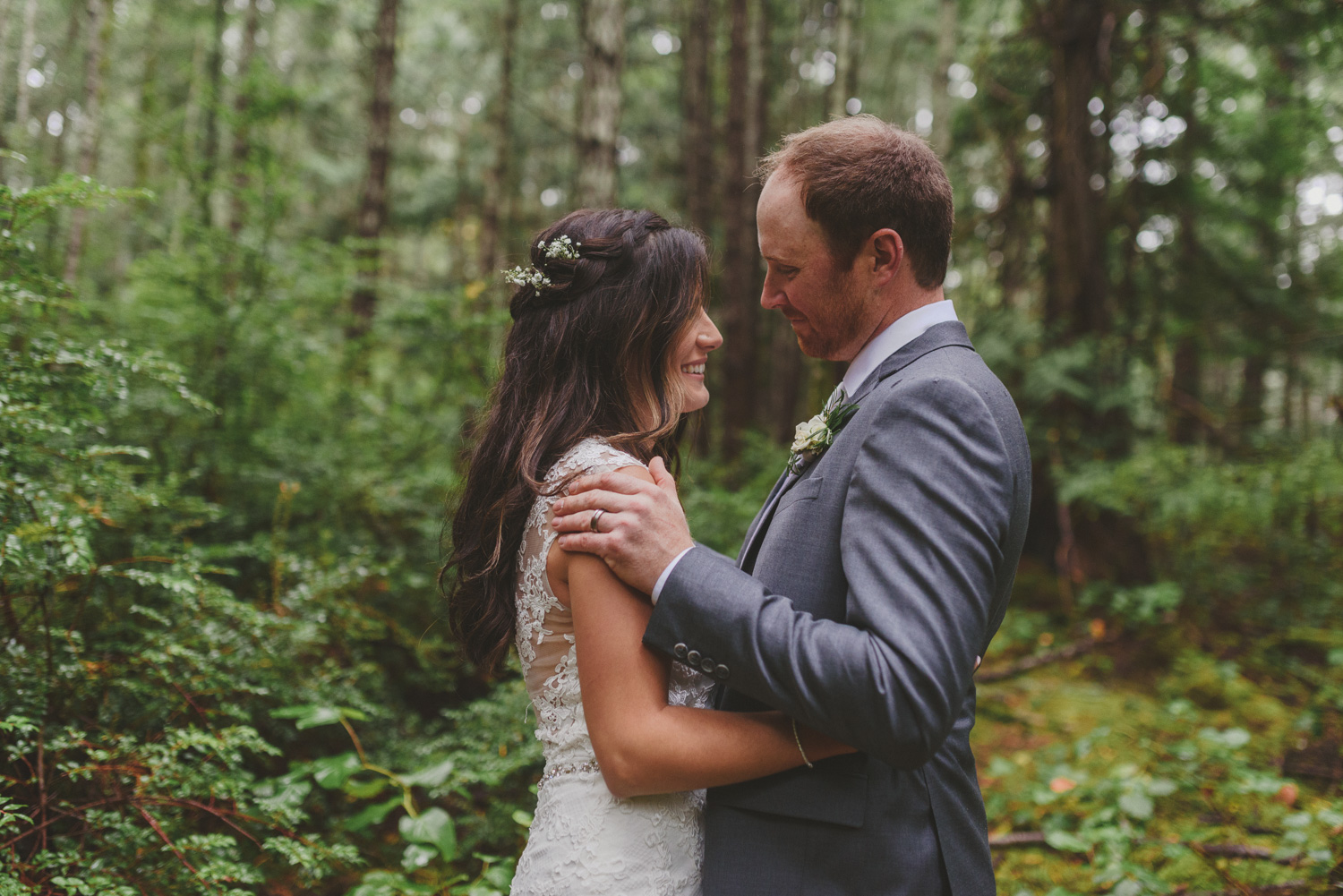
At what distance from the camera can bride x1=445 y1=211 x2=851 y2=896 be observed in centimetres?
149

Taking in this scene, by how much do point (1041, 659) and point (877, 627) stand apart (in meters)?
6.10

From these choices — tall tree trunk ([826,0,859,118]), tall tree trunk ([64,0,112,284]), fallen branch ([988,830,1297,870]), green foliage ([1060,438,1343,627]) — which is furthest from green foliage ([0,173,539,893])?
tall tree trunk ([826,0,859,118])

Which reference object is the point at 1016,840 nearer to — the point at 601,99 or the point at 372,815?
the point at 372,815

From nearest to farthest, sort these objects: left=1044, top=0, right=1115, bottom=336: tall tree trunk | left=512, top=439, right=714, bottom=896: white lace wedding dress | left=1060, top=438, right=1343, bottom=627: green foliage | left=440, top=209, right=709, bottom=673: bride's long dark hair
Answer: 1. left=512, top=439, right=714, bottom=896: white lace wedding dress
2. left=440, top=209, right=709, bottom=673: bride's long dark hair
3. left=1060, top=438, right=1343, bottom=627: green foliage
4. left=1044, top=0, right=1115, bottom=336: tall tree trunk

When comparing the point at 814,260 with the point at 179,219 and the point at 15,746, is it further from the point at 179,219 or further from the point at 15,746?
the point at 179,219

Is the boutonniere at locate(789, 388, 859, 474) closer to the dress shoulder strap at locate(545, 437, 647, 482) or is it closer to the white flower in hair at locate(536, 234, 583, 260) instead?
the dress shoulder strap at locate(545, 437, 647, 482)

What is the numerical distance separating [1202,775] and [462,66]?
62.5ft

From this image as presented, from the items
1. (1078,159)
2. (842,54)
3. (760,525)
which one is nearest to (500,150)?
(842,54)

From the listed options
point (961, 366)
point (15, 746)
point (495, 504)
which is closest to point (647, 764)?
point (495, 504)

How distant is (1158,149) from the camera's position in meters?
8.16

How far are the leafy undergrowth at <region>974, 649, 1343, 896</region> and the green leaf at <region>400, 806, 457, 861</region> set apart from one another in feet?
7.64

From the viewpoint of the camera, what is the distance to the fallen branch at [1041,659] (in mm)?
6219

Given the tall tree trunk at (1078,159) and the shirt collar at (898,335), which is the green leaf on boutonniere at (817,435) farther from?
the tall tree trunk at (1078,159)

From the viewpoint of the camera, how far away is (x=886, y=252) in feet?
5.60
